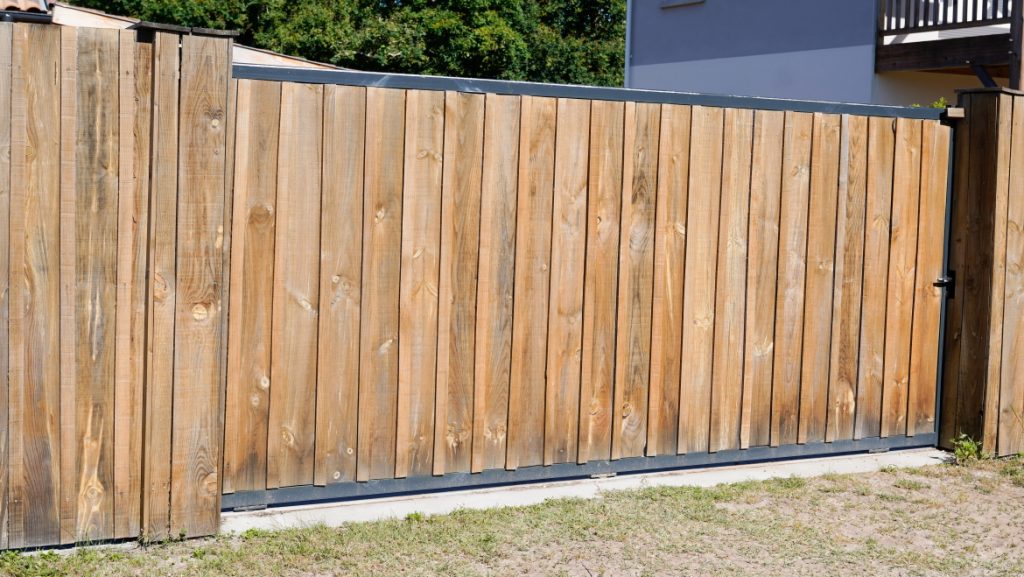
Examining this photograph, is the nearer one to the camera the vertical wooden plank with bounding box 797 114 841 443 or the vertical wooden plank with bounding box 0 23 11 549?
the vertical wooden plank with bounding box 0 23 11 549

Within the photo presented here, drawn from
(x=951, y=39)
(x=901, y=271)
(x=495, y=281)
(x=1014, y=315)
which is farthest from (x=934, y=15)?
(x=495, y=281)

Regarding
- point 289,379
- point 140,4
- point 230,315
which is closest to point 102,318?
point 230,315

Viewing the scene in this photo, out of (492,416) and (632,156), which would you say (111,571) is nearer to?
(492,416)

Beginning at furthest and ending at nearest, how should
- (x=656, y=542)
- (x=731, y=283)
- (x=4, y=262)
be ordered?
(x=731, y=283) → (x=656, y=542) → (x=4, y=262)

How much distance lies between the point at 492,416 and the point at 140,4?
74.9ft

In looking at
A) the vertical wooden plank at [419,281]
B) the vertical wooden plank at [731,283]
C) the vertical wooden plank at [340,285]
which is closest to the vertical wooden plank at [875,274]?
the vertical wooden plank at [731,283]

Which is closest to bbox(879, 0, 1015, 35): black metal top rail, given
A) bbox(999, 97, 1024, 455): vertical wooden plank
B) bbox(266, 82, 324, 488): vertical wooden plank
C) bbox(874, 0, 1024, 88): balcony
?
bbox(874, 0, 1024, 88): balcony

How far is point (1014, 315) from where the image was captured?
6.39 meters

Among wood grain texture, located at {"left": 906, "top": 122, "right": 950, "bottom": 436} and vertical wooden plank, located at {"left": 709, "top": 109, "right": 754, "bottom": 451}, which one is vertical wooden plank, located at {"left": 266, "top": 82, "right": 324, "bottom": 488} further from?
wood grain texture, located at {"left": 906, "top": 122, "right": 950, "bottom": 436}

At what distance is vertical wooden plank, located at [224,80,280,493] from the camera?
4.61m

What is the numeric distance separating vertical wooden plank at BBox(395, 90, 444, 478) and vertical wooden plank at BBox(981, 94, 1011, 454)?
3277mm

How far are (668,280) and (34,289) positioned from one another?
2.96 metres

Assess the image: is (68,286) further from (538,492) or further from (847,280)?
(847,280)

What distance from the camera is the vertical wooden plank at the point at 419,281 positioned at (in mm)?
4953
